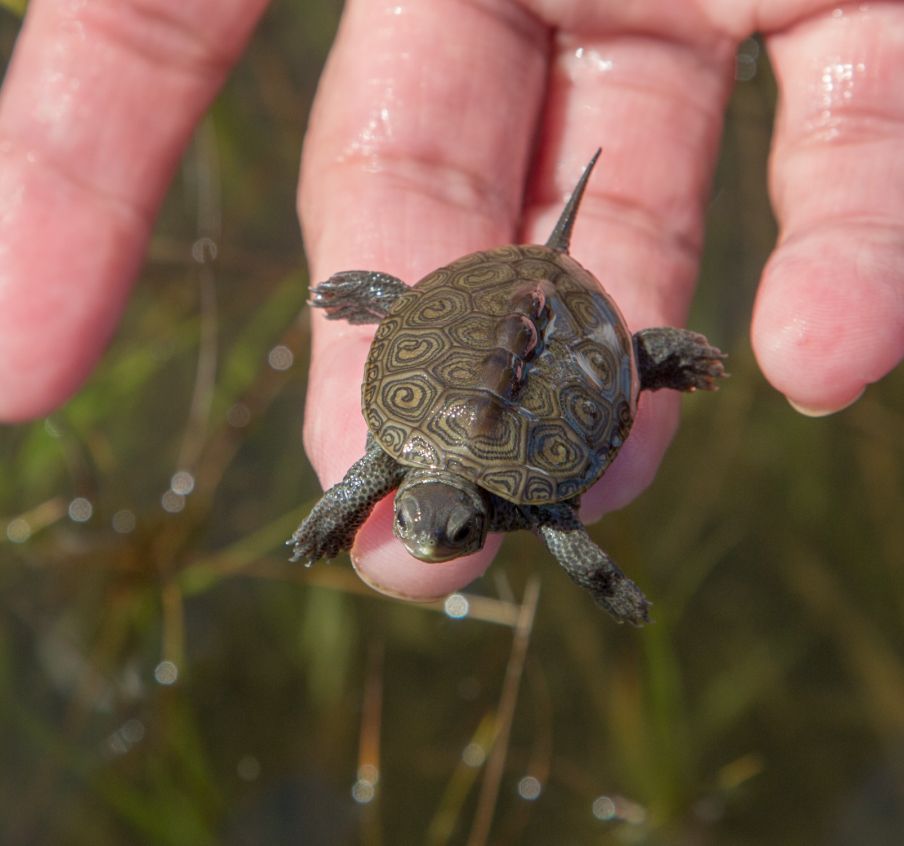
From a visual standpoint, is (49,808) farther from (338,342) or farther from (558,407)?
(558,407)

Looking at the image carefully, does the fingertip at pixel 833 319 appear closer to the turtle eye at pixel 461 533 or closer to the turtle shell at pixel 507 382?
the turtle shell at pixel 507 382

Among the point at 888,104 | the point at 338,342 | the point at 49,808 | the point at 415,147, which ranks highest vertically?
the point at 888,104

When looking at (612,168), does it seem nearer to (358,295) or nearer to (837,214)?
(837,214)

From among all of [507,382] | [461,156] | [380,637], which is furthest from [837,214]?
[380,637]

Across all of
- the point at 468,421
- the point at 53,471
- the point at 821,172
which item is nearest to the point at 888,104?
the point at 821,172

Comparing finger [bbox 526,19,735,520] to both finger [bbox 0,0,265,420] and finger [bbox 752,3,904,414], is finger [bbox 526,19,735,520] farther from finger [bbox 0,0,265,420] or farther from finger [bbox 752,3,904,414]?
finger [bbox 0,0,265,420]

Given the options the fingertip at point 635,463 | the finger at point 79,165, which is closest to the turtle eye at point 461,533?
the fingertip at point 635,463

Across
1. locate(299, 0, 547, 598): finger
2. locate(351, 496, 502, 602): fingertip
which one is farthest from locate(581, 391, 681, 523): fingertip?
locate(299, 0, 547, 598): finger

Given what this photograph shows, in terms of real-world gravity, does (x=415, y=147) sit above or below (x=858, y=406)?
above
